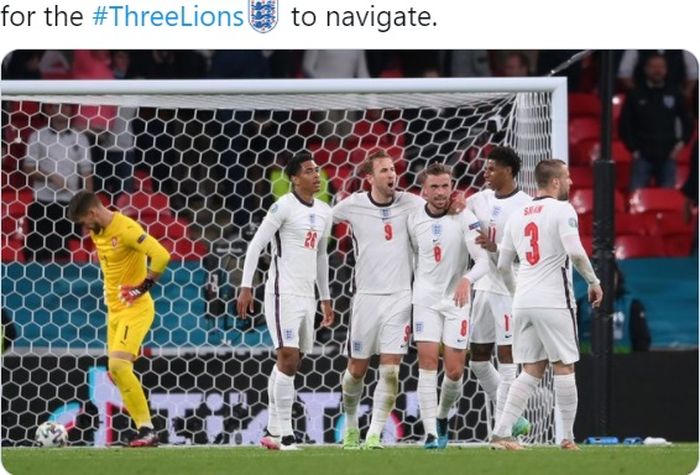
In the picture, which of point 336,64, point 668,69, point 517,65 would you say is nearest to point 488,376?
point 336,64

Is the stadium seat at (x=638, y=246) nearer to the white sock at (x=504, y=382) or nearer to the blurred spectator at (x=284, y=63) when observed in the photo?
the blurred spectator at (x=284, y=63)

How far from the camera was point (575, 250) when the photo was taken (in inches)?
341

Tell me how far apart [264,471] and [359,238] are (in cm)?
215

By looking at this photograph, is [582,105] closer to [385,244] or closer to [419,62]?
[419,62]

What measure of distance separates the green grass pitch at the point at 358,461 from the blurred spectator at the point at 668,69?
226 inches

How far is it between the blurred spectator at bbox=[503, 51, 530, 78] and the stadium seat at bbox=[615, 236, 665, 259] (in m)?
1.67

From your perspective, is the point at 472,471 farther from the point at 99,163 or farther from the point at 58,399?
the point at 99,163

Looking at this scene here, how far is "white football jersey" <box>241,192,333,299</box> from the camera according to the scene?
952 centimetres

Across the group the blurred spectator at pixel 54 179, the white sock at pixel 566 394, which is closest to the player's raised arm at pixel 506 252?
the white sock at pixel 566 394

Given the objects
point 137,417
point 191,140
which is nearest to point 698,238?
point 191,140

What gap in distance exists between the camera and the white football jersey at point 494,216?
31.6 ft

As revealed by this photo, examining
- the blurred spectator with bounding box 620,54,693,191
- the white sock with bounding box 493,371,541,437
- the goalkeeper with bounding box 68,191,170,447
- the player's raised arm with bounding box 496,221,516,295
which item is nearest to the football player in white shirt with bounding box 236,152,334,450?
the goalkeeper with bounding box 68,191,170,447

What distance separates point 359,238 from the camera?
9656 millimetres
